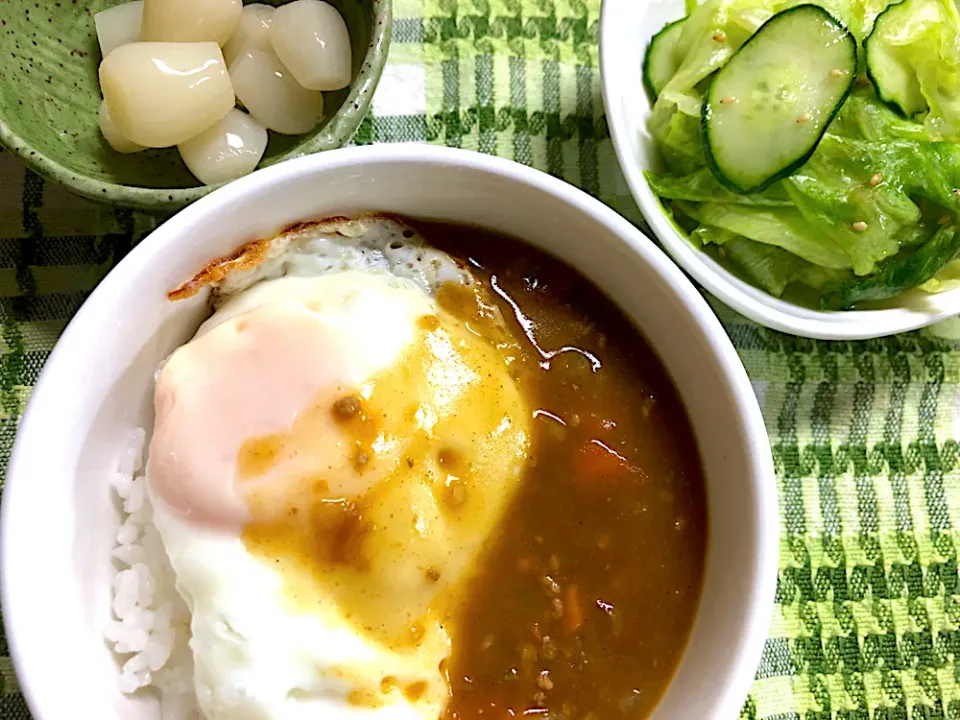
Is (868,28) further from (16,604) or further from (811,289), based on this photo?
(16,604)

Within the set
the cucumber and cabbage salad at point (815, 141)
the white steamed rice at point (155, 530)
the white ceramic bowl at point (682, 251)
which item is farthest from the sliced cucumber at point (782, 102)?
the white steamed rice at point (155, 530)

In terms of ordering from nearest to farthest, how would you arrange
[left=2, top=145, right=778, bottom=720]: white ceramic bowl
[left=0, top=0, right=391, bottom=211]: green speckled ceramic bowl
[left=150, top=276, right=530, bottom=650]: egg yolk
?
[left=2, top=145, right=778, bottom=720]: white ceramic bowl, [left=150, top=276, right=530, bottom=650]: egg yolk, [left=0, top=0, right=391, bottom=211]: green speckled ceramic bowl

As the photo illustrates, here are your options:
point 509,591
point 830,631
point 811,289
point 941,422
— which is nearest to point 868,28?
point 811,289

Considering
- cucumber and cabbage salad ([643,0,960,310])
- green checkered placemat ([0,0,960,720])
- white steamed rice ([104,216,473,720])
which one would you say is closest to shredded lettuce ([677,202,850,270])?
cucumber and cabbage salad ([643,0,960,310])

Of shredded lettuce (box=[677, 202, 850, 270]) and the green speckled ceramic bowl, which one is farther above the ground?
the green speckled ceramic bowl

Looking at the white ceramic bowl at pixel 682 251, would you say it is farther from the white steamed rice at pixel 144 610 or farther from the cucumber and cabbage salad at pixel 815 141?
the white steamed rice at pixel 144 610

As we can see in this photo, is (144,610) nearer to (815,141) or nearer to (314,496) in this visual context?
(314,496)

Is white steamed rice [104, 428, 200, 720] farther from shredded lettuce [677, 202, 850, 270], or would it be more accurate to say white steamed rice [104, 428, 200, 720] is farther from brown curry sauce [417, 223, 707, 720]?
shredded lettuce [677, 202, 850, 270]
